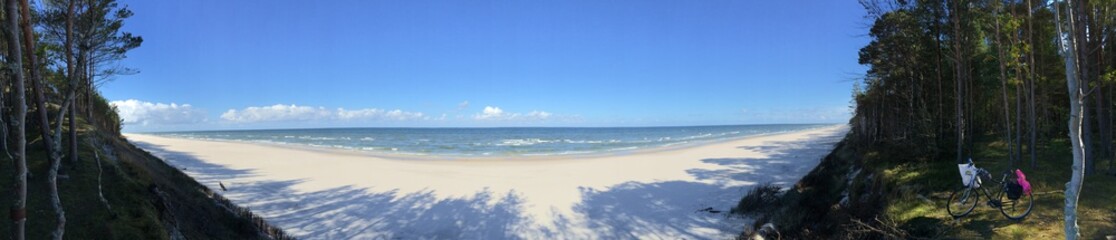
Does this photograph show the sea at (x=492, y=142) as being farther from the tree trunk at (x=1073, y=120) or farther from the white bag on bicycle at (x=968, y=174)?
the tree trunk at (x=1073, y=120)

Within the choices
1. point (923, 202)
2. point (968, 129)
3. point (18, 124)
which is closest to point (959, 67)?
point (968, 129)

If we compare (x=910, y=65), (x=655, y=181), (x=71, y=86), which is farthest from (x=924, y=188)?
(x=71, y=86)

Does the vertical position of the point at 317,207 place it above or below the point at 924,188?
below

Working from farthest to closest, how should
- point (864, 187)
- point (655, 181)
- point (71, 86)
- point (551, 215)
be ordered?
point (655, 181) → point (551, 215) → point (864, 187) → point (71, 86)

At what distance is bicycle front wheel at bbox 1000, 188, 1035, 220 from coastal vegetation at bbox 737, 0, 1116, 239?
0.36ft

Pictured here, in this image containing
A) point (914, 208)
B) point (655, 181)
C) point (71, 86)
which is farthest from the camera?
point (655, 181)

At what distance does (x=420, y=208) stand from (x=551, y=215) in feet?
10.5

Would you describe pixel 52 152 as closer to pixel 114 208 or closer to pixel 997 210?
pixel 114 208

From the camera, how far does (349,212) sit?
11.2 meters

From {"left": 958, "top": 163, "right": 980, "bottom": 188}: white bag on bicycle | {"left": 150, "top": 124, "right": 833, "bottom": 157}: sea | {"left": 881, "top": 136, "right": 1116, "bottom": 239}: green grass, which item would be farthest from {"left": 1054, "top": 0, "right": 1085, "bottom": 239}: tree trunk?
{"left": 150, "top": 124, "right": 833, "bottom": 157}: sea

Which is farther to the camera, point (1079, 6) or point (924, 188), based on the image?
point (924, 188)

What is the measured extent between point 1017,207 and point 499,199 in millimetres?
9961

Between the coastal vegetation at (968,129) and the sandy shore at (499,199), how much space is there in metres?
2.08

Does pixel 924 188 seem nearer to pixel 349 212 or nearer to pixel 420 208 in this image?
pixel 420 208
